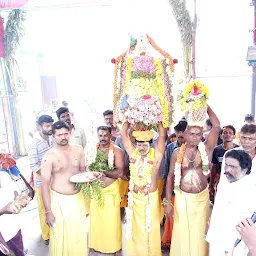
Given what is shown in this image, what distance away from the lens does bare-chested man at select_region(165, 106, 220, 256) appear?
10.7 feet

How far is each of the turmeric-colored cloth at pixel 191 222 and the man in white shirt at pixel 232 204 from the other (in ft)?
1.75

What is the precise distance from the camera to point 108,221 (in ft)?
12.1

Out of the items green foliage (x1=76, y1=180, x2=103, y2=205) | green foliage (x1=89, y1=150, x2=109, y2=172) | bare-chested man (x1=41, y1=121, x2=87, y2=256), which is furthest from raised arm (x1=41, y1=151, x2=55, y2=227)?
green foliage (x1=89, y1=150, x2=109, y2=172)

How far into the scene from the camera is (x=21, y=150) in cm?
912

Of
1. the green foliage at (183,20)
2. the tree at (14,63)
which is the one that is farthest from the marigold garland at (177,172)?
the tree at (14,63)

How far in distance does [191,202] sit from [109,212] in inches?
42.9

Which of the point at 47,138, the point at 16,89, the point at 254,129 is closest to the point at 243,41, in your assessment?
the point at 254,129

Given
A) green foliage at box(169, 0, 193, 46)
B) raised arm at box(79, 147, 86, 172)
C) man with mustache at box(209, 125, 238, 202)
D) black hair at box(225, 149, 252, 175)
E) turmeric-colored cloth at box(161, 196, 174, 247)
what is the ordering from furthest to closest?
green foliage at box(169, 0, 193, 46)
man with mustache at box(209, 125, 238, 202)
turmeric-colored cloth at box(161, 196, 174, 247)
raised arm at box(79, 147, 86, 172)
black hair at box(225, 149, 252, 175)

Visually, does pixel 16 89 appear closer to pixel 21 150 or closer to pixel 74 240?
pixel 21 150

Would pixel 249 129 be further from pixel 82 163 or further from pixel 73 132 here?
pixel 73 132

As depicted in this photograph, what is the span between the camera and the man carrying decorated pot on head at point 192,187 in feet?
10.7

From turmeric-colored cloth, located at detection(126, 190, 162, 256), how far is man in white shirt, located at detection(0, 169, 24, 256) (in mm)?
1347

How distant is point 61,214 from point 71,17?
6.38 meters

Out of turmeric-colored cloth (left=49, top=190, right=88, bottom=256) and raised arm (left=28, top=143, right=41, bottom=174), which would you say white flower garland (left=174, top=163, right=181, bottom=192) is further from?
raised arm (left=28, top=143, right=41, bottom=174)
